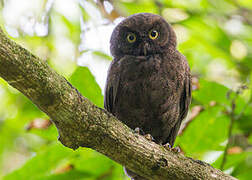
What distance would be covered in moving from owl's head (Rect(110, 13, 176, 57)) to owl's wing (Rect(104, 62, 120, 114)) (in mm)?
373

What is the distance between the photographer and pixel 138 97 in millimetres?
4742

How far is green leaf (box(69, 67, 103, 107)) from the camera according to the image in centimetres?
398

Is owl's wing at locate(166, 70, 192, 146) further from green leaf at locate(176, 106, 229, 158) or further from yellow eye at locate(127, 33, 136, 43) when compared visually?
yellow eye at locate(127, 33, 136, 43)

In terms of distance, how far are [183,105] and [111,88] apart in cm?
99

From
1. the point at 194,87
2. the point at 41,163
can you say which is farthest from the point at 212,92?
the point at 41,163

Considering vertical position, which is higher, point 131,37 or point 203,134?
point 131,37

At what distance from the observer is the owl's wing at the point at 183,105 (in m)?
5.00

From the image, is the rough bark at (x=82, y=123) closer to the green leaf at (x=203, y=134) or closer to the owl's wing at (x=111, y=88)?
the green leaf at (x=203, y=134)

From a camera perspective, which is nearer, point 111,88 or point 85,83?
point 85,83

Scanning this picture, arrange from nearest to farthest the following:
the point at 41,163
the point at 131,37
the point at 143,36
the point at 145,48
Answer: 1. the point at 41,163
2. the point at 145,48
3. the point at 143,36
4. the point at 131,37

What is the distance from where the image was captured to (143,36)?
16.6 ft

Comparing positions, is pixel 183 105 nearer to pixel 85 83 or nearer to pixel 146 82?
pixel 146 82

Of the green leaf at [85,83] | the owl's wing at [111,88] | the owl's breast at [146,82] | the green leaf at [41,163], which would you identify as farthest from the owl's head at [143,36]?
the green leaf at [41,163]

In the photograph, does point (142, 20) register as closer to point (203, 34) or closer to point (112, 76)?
point (112, 76)
